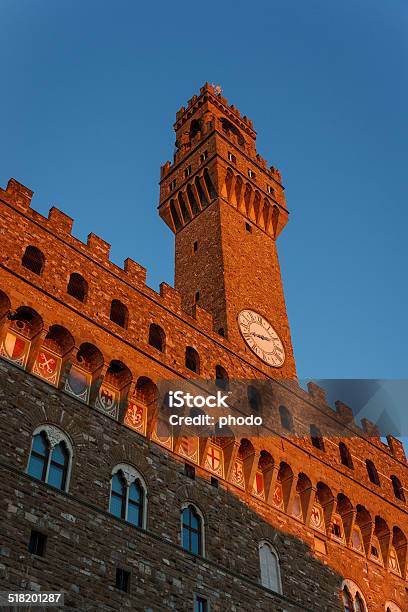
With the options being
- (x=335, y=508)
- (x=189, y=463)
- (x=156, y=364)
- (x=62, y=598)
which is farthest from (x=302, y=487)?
(x=62, y=598)

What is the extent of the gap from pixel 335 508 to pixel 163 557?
7644mm

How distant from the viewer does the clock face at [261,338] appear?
24.1m

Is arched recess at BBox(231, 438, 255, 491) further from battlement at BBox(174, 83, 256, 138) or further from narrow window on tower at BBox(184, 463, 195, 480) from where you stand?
battlement at BBox(174, 83, 256, 138)

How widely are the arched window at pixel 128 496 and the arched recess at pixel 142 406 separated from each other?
50.6 inches

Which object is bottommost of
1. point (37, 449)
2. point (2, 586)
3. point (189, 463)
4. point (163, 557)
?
point (2, 586)

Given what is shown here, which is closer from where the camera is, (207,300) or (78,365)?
(78,365)

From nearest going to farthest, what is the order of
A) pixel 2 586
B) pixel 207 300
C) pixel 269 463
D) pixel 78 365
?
pixel 2 586
pixel 78 365
pixel 269 463
pixel 207 300

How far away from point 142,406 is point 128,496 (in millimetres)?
2677

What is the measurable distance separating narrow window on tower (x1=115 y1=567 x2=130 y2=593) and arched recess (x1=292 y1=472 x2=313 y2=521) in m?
6.92

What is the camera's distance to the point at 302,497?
21594 mm

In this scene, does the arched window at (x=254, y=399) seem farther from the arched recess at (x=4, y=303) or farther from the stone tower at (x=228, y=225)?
the arched recess at (x=4, y=303)

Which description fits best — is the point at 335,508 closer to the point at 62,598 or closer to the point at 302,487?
the point at 302,487

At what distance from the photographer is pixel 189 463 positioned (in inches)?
741

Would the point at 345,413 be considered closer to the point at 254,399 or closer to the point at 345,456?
the point at 345,456
